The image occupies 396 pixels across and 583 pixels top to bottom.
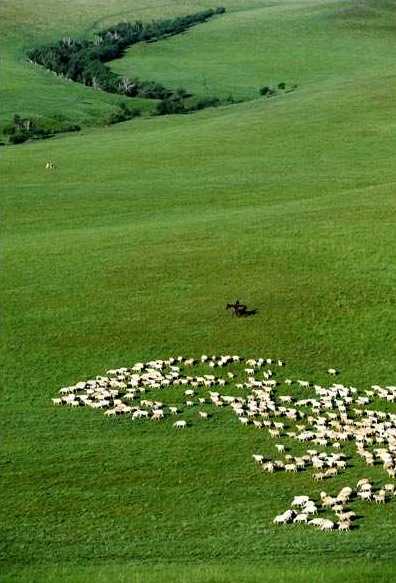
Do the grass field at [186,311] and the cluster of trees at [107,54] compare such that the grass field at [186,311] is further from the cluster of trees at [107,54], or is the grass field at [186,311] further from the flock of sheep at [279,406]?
the cluster of trees at [107,54]

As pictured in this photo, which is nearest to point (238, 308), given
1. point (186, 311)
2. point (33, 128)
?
point (186, 311)

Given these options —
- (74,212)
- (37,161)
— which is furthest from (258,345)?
(37,161)

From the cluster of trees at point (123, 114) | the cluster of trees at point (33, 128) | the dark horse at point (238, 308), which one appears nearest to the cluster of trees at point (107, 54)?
the cluster of trees at point (123, 114)

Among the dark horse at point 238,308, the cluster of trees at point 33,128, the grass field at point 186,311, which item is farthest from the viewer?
the cluster of trees at point 33,128

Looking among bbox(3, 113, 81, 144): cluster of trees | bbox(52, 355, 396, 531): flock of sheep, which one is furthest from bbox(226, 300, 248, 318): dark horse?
bbox(3, 113, 81, 144): cluster of trees

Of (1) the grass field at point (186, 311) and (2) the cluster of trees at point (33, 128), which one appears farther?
(2) the cluster of trees at point (33, 128)

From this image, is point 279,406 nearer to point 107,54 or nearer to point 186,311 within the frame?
point 186,311

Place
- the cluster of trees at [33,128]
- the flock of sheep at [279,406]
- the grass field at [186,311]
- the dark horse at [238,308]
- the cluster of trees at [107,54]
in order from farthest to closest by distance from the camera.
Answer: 1. the cluster of trees at [107,54]
2. the cluster of trees at [33,128]
3. the dark horse at [238,308]
4. the flock of sheep at [279,406]
5. the grass field at [186,311]
